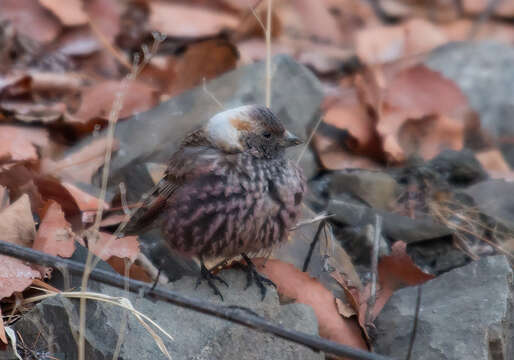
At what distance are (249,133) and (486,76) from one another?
295cm

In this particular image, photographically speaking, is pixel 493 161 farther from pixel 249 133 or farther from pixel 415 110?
pixel 249 133

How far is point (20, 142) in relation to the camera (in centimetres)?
400

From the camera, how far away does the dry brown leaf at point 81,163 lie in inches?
158

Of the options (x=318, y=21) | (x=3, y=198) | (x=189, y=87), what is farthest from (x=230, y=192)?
(x=318, y=21)

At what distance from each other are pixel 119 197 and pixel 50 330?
1.15 metres

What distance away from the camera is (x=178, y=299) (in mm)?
2359

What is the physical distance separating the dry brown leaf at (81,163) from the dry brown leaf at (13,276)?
985mm

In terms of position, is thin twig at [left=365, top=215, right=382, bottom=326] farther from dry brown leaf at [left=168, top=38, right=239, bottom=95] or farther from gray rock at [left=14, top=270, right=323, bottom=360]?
dry brown leaf at [left=168, top=38, right=239, bottom=95]

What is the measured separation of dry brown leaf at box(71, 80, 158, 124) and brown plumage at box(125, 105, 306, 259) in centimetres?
125

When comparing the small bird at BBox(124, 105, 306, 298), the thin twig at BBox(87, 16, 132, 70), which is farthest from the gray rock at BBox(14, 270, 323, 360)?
the thin twig at BBox(87, 16, 132, 70)

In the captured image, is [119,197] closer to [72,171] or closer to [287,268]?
[72,171]

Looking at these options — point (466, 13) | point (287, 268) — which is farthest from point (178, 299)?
point (466, 13)

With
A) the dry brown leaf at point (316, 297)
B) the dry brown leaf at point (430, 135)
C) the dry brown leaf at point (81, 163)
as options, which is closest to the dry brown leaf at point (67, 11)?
the dry brown leaf at point (81, 163)

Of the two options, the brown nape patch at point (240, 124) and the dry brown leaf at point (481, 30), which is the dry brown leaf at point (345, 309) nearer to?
the brown nape patch at point (240, 124)
